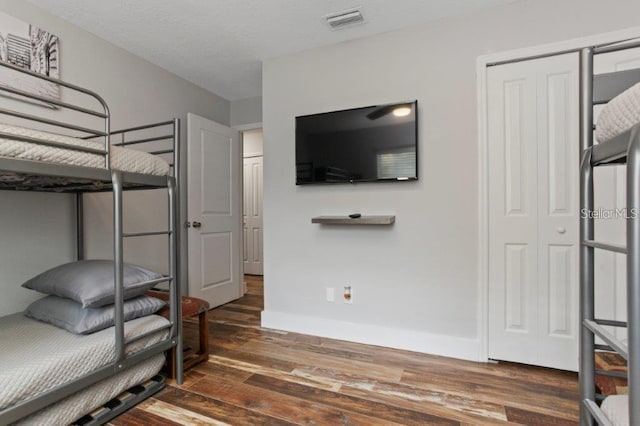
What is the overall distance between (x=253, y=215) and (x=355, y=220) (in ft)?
11.1

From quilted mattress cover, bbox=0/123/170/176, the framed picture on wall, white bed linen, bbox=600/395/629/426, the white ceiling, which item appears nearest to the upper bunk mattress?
white bed linen, bbox=600/395/629/426

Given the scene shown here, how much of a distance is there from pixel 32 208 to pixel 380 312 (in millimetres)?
2534

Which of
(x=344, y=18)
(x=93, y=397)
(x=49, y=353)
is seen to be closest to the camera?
(x=49, y=353)

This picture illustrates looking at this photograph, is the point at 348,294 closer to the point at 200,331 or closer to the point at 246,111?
the point at 200,331

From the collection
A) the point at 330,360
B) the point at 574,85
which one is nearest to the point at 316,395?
the point at 330,360

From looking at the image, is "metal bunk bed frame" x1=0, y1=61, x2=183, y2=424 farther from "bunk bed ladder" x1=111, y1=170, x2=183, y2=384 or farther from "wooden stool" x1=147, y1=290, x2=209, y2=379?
"wooden stool" x1=147, y1=290, x2=209, y2=379

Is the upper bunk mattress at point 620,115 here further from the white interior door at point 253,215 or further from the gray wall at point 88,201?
the white interior door at point 253,215

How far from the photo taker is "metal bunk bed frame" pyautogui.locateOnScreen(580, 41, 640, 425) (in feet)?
2.39

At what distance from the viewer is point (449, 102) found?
2.29 metres

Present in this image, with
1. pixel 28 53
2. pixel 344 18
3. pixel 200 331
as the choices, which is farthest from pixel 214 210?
pixel 344 18

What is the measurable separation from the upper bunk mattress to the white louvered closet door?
1.23 m

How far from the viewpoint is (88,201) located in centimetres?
243

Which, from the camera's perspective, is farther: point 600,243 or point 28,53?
point 28,53

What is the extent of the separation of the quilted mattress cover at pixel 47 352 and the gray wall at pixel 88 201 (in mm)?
399
